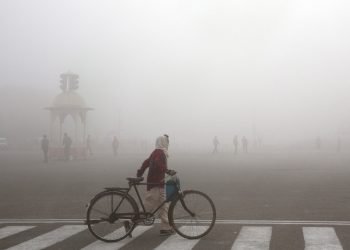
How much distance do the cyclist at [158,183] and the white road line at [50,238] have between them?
140 cm

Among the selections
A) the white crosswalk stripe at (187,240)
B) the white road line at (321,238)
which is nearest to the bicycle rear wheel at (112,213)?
the white crosswalk stripe at (187,240)

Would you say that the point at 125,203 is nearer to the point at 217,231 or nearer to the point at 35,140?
the point at 217,231

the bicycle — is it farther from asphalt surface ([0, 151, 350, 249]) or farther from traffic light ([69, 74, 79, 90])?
traffic light ([69, 74, 79, 90])

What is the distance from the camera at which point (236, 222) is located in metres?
9.77

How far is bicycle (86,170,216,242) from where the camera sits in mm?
8219

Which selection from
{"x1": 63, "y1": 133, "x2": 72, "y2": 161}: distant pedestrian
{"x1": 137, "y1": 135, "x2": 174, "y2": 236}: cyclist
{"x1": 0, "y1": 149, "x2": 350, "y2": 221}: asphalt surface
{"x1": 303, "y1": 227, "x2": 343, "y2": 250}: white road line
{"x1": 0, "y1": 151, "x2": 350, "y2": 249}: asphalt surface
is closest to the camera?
{"x1": 303, "y1": 227, "x2": 343, "y2": 250}: white road line

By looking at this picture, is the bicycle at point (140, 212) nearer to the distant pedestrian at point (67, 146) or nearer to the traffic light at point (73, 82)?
the distant pedestrian at point (67, 146)

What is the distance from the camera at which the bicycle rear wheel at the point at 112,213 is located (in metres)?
8.16

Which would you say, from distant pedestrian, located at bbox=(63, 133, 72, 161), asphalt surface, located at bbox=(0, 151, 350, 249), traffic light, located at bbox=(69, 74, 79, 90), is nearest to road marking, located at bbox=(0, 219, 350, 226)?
asphalt surface, located at bbox=(0, 151, 350, 249)

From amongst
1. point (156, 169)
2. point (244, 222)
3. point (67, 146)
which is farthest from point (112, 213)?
point (67, 146)

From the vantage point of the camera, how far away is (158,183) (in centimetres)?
866

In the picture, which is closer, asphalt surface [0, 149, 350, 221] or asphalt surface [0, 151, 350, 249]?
asphalt surface [0, 151, 350, 249]

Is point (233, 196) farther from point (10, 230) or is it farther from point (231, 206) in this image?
point (10, 230)

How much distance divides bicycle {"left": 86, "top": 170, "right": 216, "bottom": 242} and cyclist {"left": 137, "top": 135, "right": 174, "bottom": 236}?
136 mm
